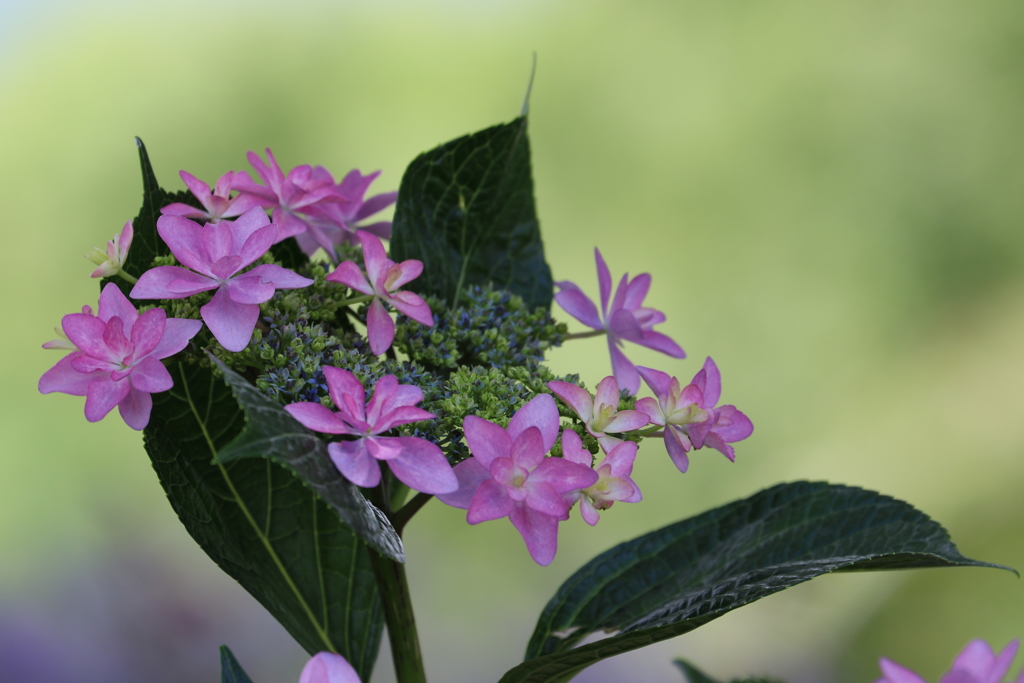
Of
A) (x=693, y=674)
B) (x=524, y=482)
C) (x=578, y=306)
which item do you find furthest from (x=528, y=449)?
(x=693, y=674)

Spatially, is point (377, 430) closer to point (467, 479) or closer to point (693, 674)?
point (467, 479)

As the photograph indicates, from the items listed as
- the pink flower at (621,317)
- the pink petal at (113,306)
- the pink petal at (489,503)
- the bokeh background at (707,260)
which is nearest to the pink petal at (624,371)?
the pink flower at (621,317)

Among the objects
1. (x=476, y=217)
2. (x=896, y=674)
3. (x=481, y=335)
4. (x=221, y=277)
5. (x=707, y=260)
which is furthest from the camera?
(x=707, y=260)

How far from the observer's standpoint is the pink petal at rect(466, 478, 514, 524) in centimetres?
36

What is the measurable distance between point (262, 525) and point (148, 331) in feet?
0.53

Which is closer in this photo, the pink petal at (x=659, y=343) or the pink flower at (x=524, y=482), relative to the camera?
the pink flower at (x=524, y=482)

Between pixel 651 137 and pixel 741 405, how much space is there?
74 cm

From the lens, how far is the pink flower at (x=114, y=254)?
1.41 ft

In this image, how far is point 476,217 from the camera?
644 millimetres

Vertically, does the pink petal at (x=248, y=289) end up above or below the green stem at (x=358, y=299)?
below


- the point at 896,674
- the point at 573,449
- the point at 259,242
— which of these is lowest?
the point at 896,674

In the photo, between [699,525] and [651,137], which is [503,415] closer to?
[699,525]

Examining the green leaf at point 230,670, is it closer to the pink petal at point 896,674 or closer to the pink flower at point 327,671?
the pink flower at point 327,671

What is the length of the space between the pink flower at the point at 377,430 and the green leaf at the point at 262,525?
8cm
